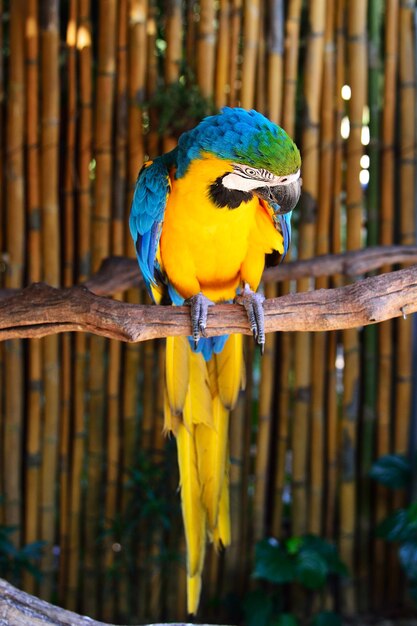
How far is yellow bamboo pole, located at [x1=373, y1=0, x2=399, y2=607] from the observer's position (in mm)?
2348

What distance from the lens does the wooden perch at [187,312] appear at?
137 centimetres

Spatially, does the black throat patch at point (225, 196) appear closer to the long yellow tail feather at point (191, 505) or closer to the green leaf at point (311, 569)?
the long yellow tail feather at point (191, 505)

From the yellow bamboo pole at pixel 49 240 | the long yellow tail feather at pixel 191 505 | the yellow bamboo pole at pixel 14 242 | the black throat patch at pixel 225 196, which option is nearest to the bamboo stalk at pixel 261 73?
the yellow bamboo pole at pixel 49 240

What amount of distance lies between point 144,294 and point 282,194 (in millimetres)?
1183

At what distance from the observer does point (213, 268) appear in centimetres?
170

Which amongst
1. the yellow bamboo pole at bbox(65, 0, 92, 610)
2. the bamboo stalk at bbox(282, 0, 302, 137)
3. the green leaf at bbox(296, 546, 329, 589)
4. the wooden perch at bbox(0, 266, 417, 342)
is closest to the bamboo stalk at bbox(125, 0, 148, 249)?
the yellow bamboo pole at bbox(65, 0, 92, 610)

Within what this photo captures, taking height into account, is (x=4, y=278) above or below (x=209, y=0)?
below

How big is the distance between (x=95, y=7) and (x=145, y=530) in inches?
74.2

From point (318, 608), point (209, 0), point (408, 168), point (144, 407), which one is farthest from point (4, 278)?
point (318, 608)

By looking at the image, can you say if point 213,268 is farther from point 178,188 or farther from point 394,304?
point 394,304

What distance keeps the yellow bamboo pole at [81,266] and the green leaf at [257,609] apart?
636mm

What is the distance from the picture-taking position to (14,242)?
2.33 m

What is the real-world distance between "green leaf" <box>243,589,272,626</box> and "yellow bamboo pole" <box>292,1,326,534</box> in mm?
277

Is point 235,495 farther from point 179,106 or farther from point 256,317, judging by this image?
point 179,106
